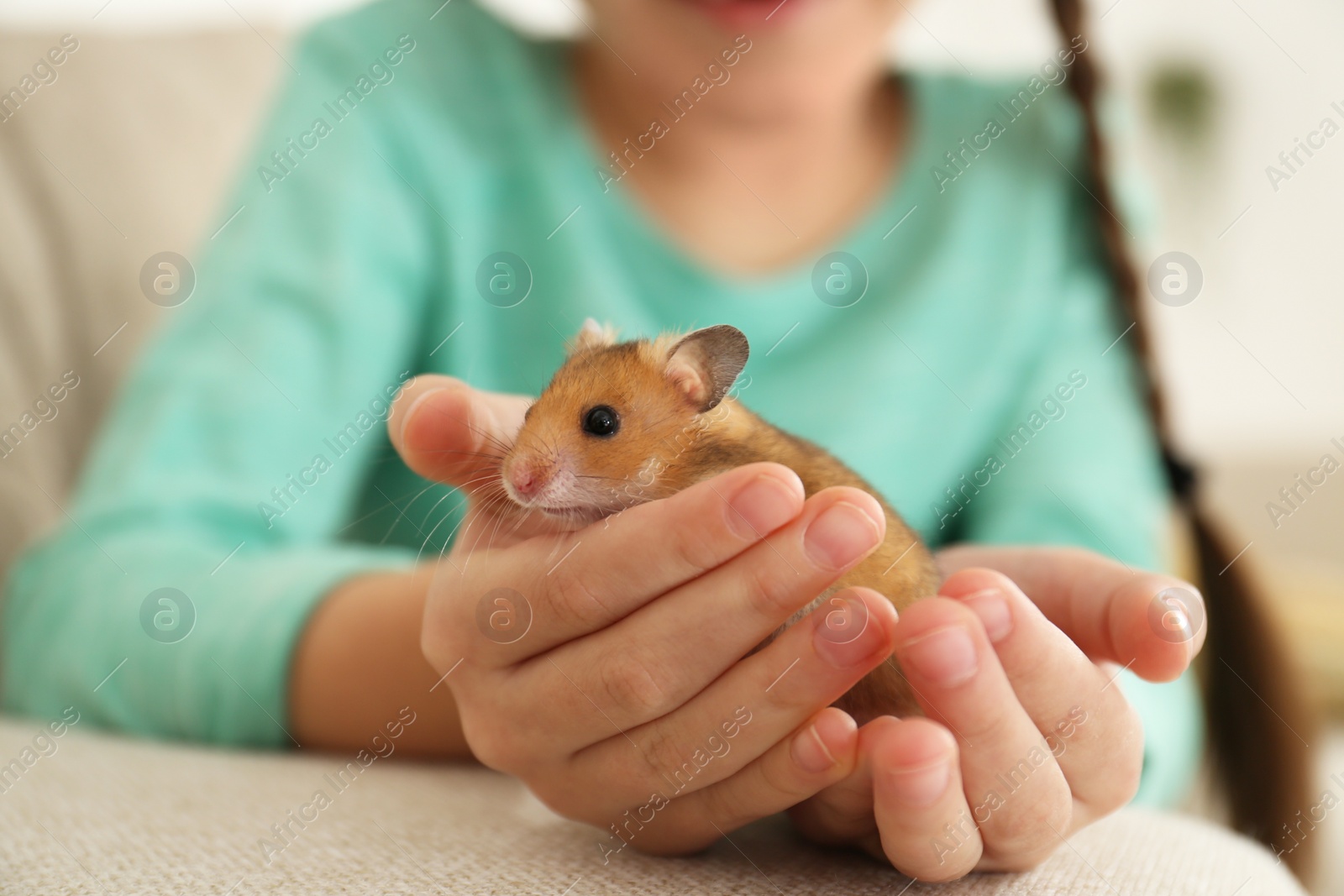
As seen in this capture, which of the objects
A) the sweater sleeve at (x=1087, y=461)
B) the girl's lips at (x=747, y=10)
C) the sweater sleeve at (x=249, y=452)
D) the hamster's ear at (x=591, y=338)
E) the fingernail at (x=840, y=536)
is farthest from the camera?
the sweater sleeve at (x=1087, y=461)

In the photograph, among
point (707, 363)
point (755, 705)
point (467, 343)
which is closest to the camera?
point (755, 705)

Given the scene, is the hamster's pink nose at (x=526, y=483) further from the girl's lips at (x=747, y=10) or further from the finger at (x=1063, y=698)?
the girl's lips at (x=747, y=10)

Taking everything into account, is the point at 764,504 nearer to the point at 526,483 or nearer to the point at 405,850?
the point at 526,483

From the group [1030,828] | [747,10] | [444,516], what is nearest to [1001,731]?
[1030,828]

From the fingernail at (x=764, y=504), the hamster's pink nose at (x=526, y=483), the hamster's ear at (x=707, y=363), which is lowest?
the fingernail at (x=764, y=504)

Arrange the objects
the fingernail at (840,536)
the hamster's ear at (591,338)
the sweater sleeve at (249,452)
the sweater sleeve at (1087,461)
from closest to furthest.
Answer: the fingernail at (840,536), the hamster's ear at (591,338), the sweater sleeve at (249,452), the sweater sleeve at (1087,461)

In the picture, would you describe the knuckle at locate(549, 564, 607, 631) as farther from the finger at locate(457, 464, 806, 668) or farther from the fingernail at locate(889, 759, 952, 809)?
the fingernail at locate(889, 759, 952, 809)

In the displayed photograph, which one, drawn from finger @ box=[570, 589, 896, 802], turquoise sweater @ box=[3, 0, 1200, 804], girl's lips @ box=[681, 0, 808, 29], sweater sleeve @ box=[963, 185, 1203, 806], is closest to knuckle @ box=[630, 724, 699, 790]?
finger @ box=[570, 589, 896, 802]

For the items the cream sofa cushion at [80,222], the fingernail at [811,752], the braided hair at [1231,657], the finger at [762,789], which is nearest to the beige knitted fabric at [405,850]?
the finger at [762,789]
